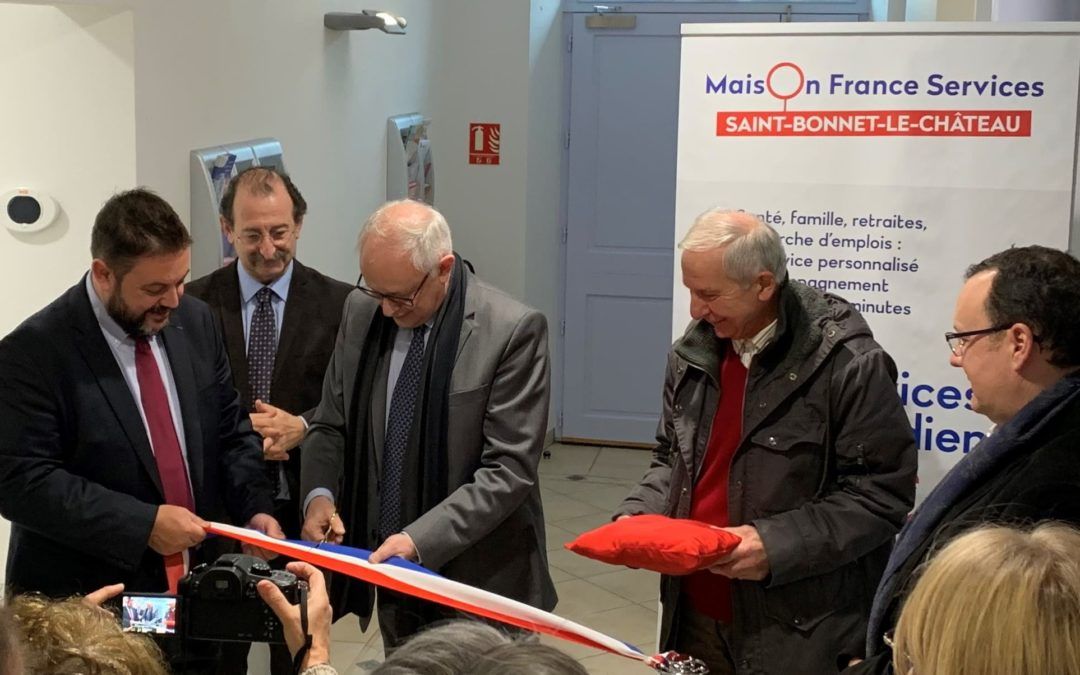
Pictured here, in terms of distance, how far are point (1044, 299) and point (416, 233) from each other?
140 cm

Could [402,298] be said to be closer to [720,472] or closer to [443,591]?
[443,591]

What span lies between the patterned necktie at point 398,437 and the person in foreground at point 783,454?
2.15 feet

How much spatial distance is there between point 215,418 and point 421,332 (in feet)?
1.76

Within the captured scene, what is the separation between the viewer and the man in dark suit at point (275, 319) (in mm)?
3582

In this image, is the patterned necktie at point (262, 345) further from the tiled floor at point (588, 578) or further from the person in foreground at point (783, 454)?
the person in foreground at point (783, 454)

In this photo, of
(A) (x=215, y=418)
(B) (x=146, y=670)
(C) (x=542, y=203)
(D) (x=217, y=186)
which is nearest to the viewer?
(B) (x=146, y=670)

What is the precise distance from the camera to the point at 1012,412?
7.91ft

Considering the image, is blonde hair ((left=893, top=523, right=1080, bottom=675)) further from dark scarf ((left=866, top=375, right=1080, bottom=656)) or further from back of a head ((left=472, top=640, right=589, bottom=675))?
dark scarf ((left=866, top=375, right=1080, bottom=656))

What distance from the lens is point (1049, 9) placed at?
4828 millimetres

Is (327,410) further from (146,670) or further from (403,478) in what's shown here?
(146,670)

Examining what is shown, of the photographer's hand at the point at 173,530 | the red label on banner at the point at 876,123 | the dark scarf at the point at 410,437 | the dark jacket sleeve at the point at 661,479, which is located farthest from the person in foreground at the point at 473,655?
the red label on banner at the point at 876,123

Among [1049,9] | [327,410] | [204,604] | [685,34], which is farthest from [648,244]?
[204,604]

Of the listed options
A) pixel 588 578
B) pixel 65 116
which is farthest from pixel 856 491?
pixel 588 578

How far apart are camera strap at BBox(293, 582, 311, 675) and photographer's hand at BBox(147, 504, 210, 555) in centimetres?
71
